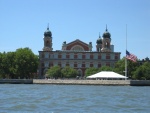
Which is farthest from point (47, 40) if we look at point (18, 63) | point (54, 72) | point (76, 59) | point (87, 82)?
Result: point (87, 82)

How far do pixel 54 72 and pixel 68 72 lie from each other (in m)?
4.17

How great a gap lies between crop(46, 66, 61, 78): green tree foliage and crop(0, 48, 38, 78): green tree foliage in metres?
6.17

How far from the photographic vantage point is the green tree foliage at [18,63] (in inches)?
4803

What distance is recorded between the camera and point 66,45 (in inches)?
5674

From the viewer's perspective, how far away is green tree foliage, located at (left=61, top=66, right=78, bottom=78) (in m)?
128

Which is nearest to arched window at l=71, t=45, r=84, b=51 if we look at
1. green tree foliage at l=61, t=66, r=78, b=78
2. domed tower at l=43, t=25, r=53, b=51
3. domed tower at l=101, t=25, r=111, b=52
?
domed tower at l=101, t=25, r=111, b=52

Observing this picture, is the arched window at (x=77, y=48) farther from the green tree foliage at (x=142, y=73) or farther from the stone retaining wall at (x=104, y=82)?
the stone retaining wall at (x=104, y=82)

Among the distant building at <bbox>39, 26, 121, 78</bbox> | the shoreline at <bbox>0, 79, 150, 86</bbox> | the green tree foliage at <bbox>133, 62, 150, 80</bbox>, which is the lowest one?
the shoreline at <bbox>0, 79, 150, 86</bbox>

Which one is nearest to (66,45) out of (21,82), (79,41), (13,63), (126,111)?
(79,41)

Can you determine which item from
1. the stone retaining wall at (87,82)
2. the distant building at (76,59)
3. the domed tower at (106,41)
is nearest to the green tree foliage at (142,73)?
the distant building at (76,59)

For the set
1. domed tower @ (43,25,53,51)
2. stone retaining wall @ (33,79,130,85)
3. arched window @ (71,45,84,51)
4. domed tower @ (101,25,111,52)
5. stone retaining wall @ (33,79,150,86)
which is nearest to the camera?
stone retaining wall @ (33,79,150,86)

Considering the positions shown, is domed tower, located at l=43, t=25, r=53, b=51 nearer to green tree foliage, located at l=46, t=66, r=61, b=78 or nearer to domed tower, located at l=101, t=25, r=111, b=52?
green tree foliage, located at l=46, t=66, r=61, b=78

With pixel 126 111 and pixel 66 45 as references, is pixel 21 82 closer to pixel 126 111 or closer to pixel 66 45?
pixel 66 45

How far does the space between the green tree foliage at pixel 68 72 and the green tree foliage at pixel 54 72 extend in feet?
4.57
